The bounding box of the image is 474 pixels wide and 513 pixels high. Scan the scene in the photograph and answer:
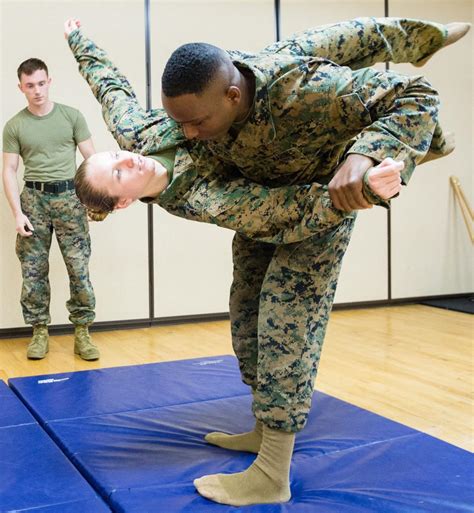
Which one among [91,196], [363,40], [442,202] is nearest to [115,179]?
[91,196]

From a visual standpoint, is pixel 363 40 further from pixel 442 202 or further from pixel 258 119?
pixel 442 202

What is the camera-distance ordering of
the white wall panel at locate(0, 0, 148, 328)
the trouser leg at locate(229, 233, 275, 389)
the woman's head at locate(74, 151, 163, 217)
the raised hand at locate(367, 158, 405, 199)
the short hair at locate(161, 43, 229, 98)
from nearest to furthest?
the raised hand at locate(367, 158, 405, 199) → the short hair at locate(161, 43, 229, 98) → the woman's head at locate(74, 151, 163, 217) → the trouser leg at locate(229, 233, 275, 389) → the white wall panel at locate(0, 0, 148, 328)

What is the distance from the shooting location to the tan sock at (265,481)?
6.93ft

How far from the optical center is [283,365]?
83.4 inches

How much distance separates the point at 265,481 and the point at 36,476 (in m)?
0.73

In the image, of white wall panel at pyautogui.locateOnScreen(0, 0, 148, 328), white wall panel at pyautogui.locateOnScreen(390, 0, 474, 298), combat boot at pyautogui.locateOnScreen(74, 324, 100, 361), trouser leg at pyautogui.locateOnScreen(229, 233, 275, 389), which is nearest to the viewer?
trouser leg at pyautogui.locateOnScreen(229, 233, 275, 389)

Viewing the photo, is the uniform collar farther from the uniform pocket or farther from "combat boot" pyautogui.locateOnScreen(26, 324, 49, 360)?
"combat boot" pyautogui.locateOnScreen(26, 324, 49, 360)

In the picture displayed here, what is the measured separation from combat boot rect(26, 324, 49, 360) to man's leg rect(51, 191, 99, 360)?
0.19 metres

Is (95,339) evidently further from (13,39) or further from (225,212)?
(225,212)

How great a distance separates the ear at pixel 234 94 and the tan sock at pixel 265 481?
38.5 inches

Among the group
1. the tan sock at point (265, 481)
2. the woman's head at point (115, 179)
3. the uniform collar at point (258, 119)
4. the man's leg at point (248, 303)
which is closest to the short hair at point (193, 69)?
the uniform collar at point (258, 119)

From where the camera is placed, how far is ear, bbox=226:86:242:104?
1.87 meters

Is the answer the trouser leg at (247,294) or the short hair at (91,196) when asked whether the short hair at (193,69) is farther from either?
the trouser leg at (247,294)

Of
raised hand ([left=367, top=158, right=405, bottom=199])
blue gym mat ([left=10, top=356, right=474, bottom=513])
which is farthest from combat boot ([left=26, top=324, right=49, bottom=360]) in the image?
raised hand ([left=367, top=158, right=405, bottom=199])
